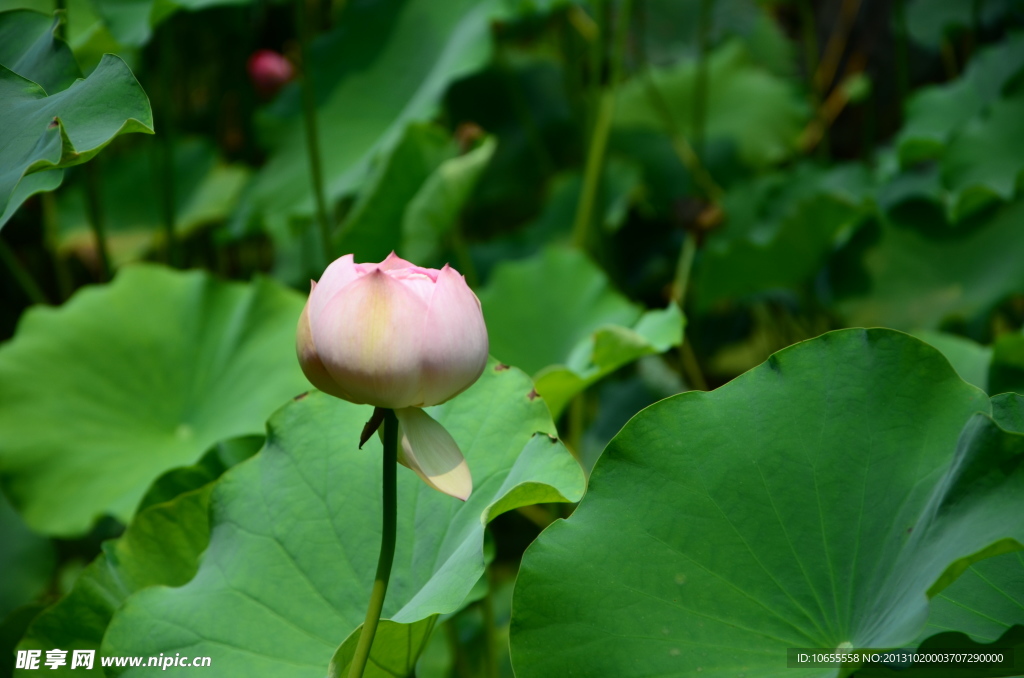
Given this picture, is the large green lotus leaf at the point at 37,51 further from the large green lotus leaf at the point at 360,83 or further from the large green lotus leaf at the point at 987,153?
the large green lotus leaf at the point at 987,153

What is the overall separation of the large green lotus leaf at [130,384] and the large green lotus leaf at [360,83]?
1.12 feet

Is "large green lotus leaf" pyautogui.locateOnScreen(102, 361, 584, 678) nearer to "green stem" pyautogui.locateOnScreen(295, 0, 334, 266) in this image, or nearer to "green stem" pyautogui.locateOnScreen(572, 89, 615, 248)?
"green stem" pyautogui.locateOnScreen(295, 0, 334, 266)

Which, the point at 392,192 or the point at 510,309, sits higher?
the point at 392,192

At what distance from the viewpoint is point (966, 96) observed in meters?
1.75

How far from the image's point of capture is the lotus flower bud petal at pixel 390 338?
1.48ft

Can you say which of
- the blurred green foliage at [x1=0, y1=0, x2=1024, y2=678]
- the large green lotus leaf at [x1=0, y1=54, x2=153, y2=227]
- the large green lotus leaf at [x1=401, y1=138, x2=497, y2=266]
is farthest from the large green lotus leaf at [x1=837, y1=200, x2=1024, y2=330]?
the large green lotus leaf at [x1=0, y1=54, x2=153, y2=227]

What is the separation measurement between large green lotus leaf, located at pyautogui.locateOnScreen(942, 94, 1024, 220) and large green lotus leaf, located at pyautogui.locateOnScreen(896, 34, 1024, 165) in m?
0.10

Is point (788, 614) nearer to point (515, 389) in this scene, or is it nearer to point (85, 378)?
point (515, 389)

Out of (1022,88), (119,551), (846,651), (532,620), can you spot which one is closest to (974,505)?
(846,651)

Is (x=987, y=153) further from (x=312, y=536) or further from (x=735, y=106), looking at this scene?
(x=312, y=536)

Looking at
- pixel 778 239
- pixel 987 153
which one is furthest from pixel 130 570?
pixel 987 153

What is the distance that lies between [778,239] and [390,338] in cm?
119

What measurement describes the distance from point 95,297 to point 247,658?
79cm

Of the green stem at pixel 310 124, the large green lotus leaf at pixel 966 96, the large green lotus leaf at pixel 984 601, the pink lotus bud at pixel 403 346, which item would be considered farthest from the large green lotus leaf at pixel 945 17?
the pink lotus bud at pixel 403 346
